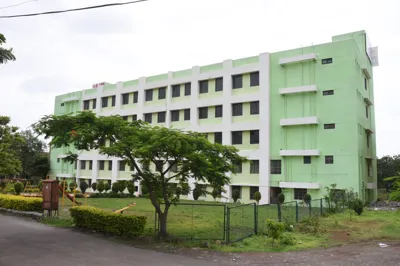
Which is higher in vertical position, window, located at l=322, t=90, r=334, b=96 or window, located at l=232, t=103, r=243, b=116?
window, located at l=322, t=90, r=334, b=96

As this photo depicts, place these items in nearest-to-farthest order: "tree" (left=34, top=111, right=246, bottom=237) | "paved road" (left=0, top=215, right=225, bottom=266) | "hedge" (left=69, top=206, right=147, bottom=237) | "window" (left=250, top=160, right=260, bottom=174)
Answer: "paved road" (left=0, top=215, right=225, bottom=266) → "tree" (left=34, top=111, right=246, bottom=237) → "hedge" (left=69, top=206, right=147, bottom=237) → "window" (left=250, top=160, right=260, bottom=174)

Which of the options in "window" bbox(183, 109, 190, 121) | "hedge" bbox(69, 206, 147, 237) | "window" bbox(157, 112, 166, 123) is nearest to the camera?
"hedge" bbox(69, 206, 147, 237)

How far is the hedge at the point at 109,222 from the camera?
41.4 ft

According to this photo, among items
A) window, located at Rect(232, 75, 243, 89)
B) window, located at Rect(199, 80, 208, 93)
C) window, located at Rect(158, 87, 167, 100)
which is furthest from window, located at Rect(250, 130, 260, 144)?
window, located at Rect(158, 87, 167, 100)

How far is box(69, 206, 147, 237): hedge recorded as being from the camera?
12.6 meters

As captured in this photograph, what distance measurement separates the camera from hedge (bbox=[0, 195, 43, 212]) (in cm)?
1808

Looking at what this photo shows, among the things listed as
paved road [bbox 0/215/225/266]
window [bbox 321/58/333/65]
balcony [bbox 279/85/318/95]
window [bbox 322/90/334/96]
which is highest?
window [bbox 321/58/333/65]

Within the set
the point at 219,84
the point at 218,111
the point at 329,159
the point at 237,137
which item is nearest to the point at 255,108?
the point at 237,137

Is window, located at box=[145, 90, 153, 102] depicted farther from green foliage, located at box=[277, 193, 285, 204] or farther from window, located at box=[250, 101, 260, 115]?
green foliage, located at box=[277, 193, 285, 204]

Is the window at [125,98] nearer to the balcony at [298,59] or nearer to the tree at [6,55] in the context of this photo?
the balcony at [298,59]

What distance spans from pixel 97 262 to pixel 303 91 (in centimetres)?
2393

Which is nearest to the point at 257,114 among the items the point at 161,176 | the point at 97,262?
the point at 161,176

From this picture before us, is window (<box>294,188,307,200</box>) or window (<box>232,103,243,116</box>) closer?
window (<box>294,188,307,200</box>)

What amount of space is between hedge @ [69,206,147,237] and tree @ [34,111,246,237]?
0.90m
